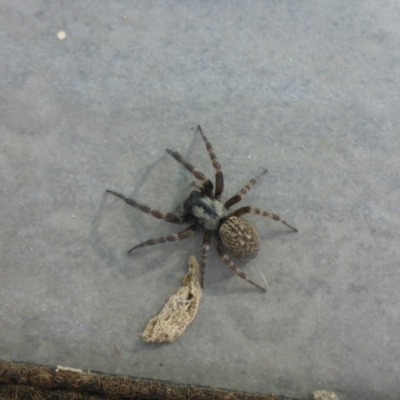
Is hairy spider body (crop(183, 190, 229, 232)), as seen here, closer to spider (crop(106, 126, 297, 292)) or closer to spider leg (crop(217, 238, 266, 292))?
spider (crop(106, 126, 297, 292))

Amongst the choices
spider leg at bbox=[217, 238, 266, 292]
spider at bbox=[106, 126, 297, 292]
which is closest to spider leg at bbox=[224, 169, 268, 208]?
spider at bbox=[106, 126, 297, 292]

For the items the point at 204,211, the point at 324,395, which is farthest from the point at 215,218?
the point at 324,395

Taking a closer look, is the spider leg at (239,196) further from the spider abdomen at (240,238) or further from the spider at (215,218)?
the spider abdomen at (240,238)

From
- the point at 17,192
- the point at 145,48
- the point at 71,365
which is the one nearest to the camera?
the point at 71,365

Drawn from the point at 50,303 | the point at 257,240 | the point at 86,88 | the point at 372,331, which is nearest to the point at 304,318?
the point at 372,331

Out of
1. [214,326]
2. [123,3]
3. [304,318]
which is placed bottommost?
[214,326]

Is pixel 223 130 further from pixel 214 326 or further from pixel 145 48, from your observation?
pixel 214 326

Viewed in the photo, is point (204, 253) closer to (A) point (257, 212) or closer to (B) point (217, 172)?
(A) point (257, 212)
